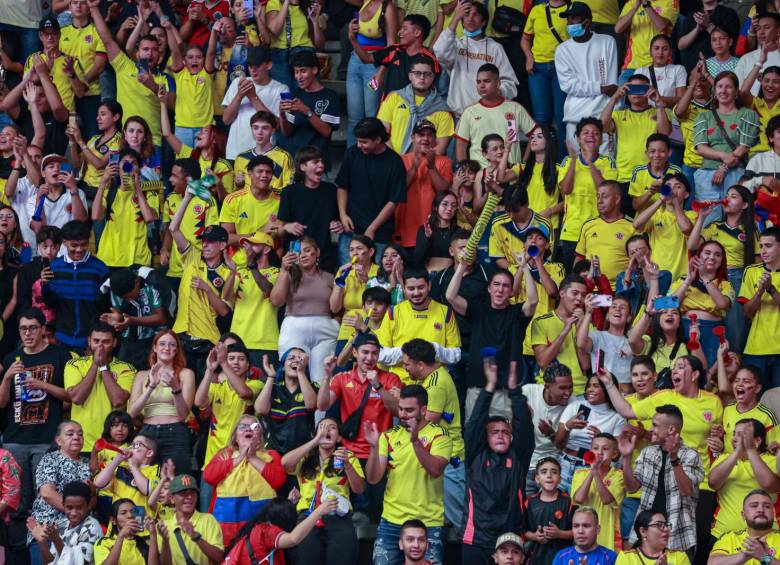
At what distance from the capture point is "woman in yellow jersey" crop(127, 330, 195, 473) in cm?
1470

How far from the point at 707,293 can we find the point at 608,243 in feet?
3.31

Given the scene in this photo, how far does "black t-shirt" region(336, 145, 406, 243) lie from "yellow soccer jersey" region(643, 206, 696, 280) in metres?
2.19

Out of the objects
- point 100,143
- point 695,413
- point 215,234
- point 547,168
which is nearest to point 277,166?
point 215,234

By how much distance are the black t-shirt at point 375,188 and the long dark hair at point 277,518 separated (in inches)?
129

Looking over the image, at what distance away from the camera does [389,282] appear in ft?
50.3

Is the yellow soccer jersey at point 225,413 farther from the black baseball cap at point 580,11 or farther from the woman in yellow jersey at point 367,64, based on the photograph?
the black baseball cap at point 580,11

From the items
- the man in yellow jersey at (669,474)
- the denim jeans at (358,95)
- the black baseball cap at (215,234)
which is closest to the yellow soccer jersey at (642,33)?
the denim jeans at (358,95)

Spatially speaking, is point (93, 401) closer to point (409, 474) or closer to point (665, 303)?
point (409, 474)

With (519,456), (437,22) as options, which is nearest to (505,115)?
(437,22)

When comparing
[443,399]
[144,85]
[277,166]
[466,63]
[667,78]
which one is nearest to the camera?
[443,399]

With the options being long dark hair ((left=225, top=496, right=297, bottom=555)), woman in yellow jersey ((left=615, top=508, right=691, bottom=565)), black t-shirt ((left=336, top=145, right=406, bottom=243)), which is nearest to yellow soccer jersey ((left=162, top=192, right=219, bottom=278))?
black t-shirt ((left=336, top=145, right=406, bottom=243))

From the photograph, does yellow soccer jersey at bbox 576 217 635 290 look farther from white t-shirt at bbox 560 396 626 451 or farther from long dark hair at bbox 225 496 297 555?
long dark hair at bbox 225 496 297 555

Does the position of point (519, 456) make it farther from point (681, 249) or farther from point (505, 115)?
point (505, 115)

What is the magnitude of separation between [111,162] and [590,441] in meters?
5.41
